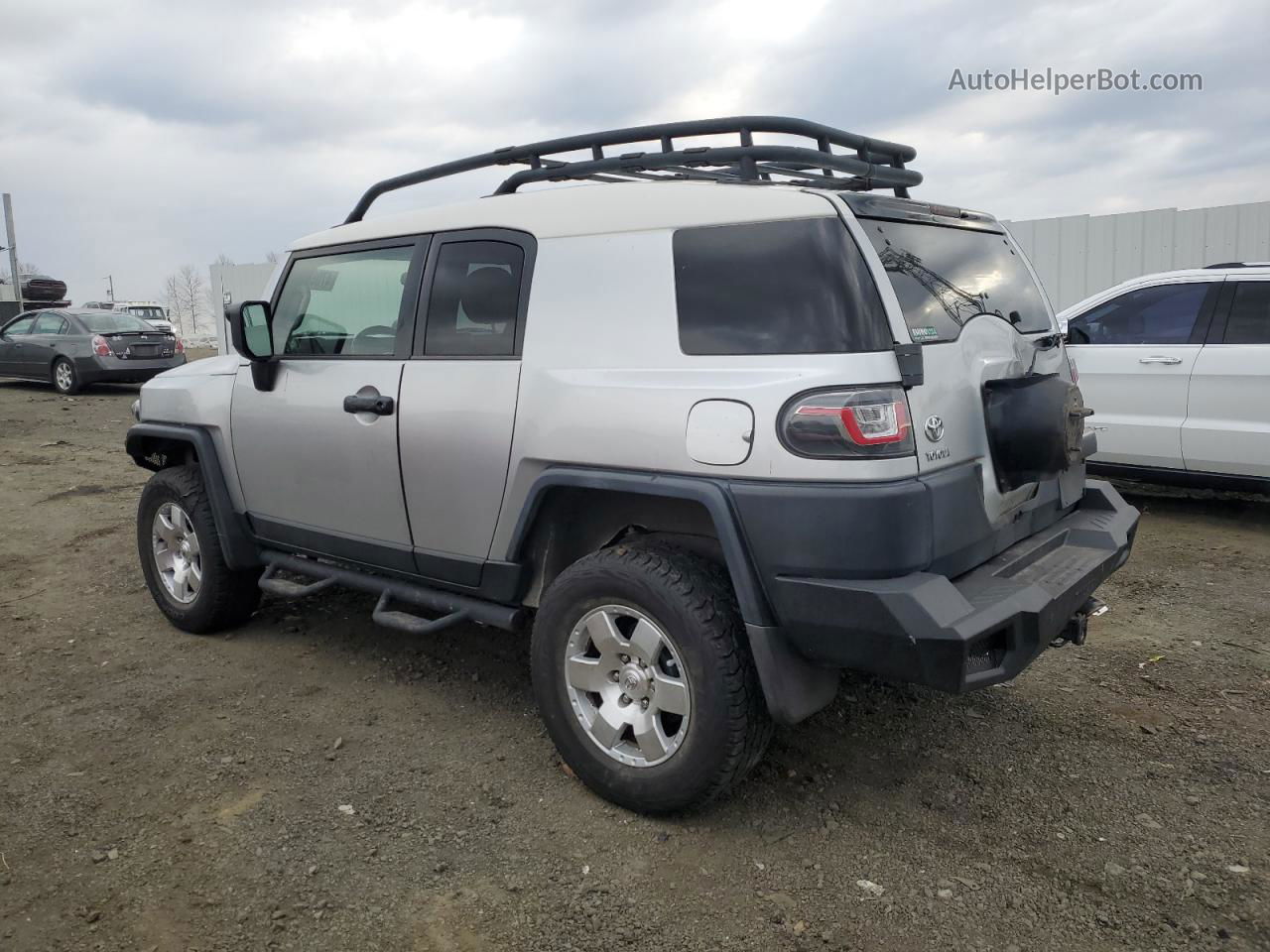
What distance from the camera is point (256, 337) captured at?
407 cm

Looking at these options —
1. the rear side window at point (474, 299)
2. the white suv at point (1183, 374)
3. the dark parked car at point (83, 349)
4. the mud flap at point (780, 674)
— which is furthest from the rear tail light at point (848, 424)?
the dark parked car at point (83, 349)

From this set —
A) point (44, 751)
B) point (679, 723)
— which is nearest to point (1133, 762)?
point (679, 723)

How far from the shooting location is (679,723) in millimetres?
3021

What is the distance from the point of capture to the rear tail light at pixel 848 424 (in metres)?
2.59

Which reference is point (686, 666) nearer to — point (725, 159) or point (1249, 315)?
point (725, 159)

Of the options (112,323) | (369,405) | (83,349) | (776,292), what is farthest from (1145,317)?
(112,323)

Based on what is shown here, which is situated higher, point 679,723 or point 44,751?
point 679,723

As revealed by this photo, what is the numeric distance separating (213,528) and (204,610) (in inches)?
17.0

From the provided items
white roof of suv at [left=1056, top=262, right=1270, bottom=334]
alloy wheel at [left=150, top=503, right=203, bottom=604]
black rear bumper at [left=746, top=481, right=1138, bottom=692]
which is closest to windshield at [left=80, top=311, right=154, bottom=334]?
alloy wheel at [left=150, top=503, right=203, bottom=604]

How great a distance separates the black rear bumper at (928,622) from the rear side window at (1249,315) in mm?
4543

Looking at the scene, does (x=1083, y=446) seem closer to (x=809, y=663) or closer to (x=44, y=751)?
(x=809, y=663)

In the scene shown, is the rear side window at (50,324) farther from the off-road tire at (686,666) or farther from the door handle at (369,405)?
the off-road tire at (686,666)

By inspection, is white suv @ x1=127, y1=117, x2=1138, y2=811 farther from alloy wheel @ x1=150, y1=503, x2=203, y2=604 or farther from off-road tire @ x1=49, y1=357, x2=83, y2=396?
off-road tire @ x1=49, y1=357, x2=83, y2=396

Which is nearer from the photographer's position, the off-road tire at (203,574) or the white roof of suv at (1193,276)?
the off-road tire at (203,574)
